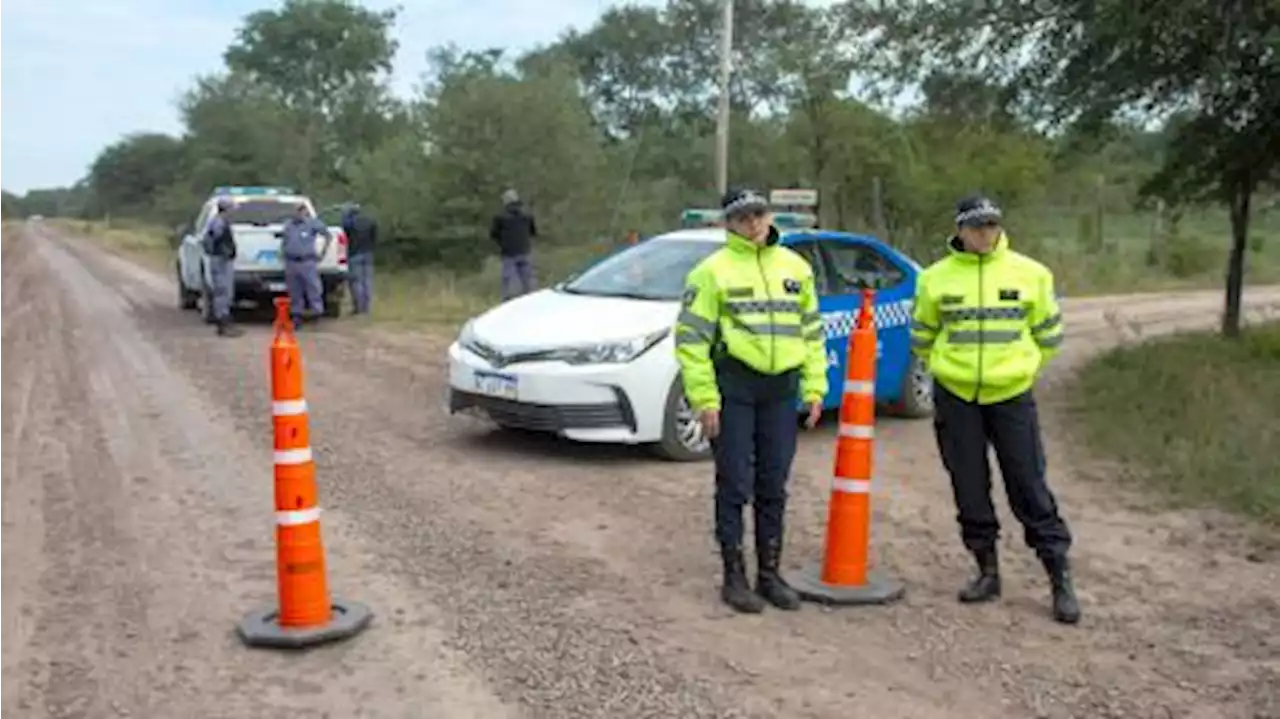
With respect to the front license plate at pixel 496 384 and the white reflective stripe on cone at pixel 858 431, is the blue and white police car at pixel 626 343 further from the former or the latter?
the white reflective stripe on cone at pixel 858 431

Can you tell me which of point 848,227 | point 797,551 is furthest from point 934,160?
point 797,551

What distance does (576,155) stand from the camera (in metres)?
33.9

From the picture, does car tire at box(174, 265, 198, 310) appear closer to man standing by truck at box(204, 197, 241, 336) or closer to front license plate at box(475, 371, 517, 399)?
man standing by truck at box(204, 197, 241, 336)

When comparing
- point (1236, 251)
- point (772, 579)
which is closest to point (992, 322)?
point (772, 579)

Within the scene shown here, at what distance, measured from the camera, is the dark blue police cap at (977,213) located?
5688mm

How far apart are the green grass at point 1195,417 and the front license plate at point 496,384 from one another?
402cm

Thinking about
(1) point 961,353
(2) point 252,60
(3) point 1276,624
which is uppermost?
(2) point 252,60

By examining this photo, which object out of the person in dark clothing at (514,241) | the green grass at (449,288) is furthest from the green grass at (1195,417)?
the green grass at (449,288)

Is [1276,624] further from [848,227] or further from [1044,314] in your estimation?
[848,227]

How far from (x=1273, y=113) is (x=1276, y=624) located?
7498 mm

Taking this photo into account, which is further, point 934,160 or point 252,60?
point 252,60

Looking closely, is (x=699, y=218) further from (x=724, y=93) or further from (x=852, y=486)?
(x=724, y=93)

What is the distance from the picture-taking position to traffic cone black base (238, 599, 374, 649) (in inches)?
208

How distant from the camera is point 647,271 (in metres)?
9.78
